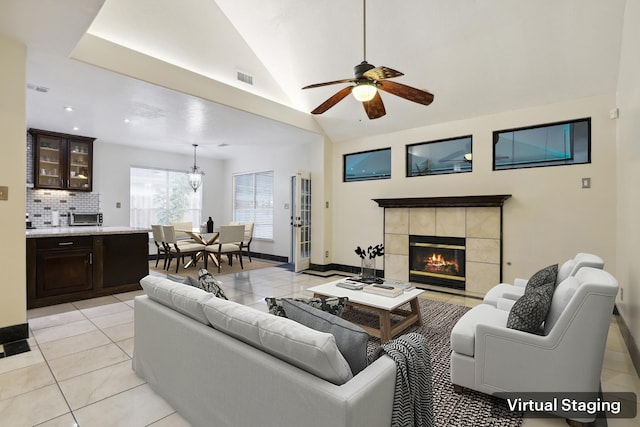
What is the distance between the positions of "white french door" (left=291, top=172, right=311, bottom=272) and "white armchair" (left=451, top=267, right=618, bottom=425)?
→ 14.7 ft

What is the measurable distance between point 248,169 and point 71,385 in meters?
6.79

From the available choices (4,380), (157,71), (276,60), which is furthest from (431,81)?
(4,380)

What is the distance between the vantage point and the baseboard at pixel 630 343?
2428mm

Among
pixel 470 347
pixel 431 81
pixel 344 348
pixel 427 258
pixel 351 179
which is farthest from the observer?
pixel 351 179

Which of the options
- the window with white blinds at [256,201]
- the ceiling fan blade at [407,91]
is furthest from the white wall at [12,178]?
the window with white blinds at [256,201]

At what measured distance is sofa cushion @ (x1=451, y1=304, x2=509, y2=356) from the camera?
211 cm

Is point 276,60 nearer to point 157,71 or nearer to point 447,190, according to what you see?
point 157,71

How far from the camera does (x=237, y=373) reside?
1.44 metres

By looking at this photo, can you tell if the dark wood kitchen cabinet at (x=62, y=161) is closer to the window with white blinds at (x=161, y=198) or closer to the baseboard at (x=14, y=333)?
the window with white blinds at (x=161, y=198)

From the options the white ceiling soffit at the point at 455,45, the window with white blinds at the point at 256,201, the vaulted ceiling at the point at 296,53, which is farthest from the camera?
the window with white blinds at the point at 256,201

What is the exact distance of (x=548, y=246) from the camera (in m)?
4.17

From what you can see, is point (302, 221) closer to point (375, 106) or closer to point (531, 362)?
point (375, 106)

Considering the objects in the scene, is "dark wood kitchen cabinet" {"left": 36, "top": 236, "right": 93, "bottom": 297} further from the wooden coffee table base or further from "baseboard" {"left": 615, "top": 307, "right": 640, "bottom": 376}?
"baseboard" {"left": 615, "top": 307, "right": 640, "bottom": 376}

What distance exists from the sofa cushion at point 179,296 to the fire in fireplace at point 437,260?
166 inches
